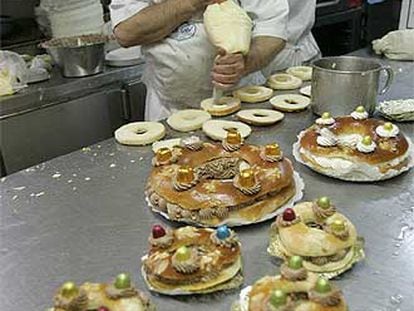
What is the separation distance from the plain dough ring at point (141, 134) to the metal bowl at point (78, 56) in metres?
0.72

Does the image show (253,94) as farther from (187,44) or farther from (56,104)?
→ (56,104)

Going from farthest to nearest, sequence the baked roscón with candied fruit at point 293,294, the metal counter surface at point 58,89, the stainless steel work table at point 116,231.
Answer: the metal counter surface at point 58,89, the stainless steel work table at point 116,231, the baked roscón with candied fruit at point 293,294

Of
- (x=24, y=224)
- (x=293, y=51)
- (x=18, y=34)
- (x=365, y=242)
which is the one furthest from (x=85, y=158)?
(x=18, y=34)

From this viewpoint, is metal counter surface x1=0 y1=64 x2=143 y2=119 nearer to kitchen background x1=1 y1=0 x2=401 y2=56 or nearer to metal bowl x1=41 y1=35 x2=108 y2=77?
metal bowl x1=41 y1=35 x2=108 y2=77

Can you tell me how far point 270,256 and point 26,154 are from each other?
1237 millimetres

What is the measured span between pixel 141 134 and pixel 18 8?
4.31ft

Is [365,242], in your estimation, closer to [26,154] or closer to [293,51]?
[293,51]

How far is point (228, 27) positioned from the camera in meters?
1.34

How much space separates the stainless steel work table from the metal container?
7.0 inches

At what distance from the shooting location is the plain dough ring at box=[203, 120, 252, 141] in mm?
1242

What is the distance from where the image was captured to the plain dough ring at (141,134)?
49.1 inches

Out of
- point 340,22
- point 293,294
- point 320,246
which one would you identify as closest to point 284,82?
point 320,246

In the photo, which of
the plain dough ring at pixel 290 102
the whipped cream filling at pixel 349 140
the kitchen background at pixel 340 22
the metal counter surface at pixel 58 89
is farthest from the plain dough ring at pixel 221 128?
the kitchen background at pixel 340 22

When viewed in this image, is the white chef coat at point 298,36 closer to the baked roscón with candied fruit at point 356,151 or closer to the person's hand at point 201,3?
the person's hand at point 201,3
